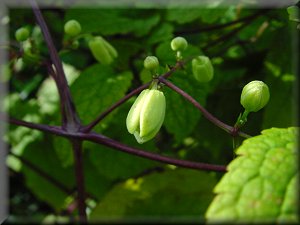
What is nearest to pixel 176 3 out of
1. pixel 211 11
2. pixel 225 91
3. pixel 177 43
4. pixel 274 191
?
pixel 211 11

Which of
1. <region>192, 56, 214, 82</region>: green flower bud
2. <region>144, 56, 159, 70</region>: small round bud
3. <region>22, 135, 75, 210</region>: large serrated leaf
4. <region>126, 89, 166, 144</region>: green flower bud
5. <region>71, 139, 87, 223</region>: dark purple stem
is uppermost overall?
<region>144, 56, 159, 70</region>: small round bud

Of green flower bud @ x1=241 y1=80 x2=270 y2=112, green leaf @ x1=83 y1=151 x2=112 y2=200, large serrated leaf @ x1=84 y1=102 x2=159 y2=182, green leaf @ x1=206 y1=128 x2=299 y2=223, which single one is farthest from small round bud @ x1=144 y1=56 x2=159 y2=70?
green leaf @ x1=83 y1=151 x2=112 y2=200

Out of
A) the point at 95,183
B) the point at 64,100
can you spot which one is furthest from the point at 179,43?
the point at 95,183

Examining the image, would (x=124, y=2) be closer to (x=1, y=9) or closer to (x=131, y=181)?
(x=1, y=9)

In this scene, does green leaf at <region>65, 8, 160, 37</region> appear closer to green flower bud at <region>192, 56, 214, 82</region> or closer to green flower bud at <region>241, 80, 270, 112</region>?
green flower bud at <region>192, 56, 214, 82</region>

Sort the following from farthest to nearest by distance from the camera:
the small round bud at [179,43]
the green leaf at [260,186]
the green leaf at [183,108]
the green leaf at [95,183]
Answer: the green leaf at [95,183] → the green leaf at [183,108] → the small round bud at [179,43] → the green leaf at [260,186]

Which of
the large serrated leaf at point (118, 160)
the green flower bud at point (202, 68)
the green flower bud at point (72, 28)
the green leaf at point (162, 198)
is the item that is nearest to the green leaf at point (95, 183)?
the large serrated leaf at point (118, 160)

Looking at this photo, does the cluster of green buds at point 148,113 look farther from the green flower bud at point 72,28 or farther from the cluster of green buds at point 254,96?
the green flower bud at point 72,28
